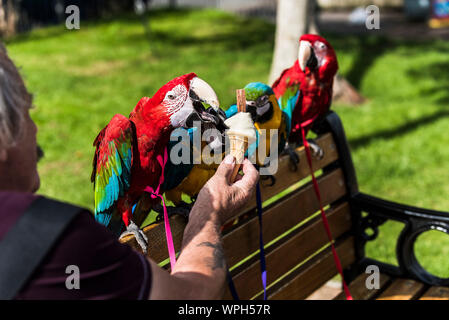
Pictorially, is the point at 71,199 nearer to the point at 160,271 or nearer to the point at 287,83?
the point at 287,83

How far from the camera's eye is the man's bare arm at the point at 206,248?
1.16 metres

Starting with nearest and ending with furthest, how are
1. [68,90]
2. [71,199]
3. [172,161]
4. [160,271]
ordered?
1. [160,271]
2. [172,161]
3. [71,199]
4. [68,90]

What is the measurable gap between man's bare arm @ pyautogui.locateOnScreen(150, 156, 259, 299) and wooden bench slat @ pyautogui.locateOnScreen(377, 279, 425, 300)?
1.30 m

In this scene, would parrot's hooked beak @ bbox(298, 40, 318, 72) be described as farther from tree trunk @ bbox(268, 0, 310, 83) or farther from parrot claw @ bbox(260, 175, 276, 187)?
tree trunk @ bbox(268, 0, 310, 83)

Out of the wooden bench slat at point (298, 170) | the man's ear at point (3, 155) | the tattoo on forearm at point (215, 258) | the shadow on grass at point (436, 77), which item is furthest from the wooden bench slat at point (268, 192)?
the shadow on grass at point (436, 77)

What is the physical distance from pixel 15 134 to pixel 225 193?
1.89 ft

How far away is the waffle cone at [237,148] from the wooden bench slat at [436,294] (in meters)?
1.29

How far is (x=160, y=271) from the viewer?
3.78 ft

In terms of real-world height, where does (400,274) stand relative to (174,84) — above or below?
below

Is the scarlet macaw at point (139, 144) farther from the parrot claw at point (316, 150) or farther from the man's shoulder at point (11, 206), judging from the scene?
the parrot claw at point (316, 150)

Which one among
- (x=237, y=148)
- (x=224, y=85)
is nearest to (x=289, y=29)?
(x=224, y=85)

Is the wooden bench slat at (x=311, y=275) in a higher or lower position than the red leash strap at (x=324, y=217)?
lower
